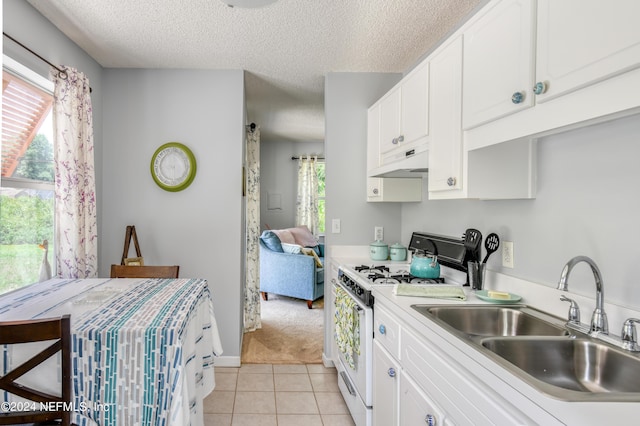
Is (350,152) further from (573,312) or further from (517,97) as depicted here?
(573,312)

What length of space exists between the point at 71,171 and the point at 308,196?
440cm

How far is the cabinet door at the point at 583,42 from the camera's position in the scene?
3.22 feet

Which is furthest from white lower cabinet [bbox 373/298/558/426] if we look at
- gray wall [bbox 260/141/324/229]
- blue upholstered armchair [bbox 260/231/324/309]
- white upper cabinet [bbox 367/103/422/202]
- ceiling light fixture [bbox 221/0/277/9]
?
gray wall [bbox 260/141/324/229]

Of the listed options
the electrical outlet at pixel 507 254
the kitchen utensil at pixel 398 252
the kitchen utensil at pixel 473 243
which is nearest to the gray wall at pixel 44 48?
the kitchen utensil at pixel 398 252

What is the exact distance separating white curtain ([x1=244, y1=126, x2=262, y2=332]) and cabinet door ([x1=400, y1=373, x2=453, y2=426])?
2.71m

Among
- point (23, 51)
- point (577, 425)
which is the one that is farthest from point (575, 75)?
point (23, 51)

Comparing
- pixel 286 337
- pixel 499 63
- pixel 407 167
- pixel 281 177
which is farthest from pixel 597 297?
pixel 281 177

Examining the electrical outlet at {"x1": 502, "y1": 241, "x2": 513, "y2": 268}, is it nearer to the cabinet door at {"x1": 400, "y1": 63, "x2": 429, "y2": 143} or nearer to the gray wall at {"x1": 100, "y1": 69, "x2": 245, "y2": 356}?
the cabinet door at {"x1": 400, "y1": 63, "x2": 429, "y2": 143}

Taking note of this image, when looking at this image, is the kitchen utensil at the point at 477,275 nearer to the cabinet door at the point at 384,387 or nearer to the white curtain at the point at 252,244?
the cabinet door at the point at 384,387

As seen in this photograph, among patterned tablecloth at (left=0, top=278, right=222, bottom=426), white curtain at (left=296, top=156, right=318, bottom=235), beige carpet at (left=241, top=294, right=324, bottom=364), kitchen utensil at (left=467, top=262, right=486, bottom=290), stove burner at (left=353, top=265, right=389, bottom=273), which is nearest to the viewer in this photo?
patterned tablecloth at (left=0, top=278, right=222, bottom=426)

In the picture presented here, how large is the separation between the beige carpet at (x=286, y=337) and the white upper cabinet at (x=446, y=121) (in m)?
2.16

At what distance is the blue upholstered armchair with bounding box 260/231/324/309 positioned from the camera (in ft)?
16.2

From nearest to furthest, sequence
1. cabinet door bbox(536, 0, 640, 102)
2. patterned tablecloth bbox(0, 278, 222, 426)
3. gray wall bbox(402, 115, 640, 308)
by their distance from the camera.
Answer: cabinet door bbox(536, 0, 640, 102) < gray wall bbox(402, 115, 640, 308) < patterned tablecloth bbox(0, 278, 222, 426)

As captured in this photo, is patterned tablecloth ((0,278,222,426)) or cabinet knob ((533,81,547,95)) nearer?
cabinet knob ((533,81,547,95))
